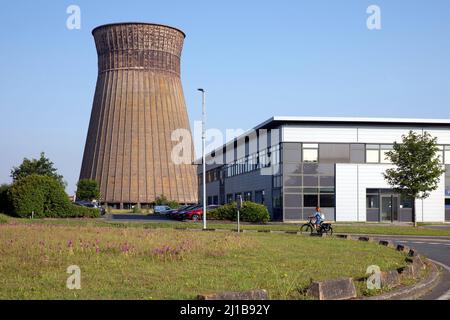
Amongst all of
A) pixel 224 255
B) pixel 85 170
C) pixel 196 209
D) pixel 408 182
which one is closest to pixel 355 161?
pixel 408 182

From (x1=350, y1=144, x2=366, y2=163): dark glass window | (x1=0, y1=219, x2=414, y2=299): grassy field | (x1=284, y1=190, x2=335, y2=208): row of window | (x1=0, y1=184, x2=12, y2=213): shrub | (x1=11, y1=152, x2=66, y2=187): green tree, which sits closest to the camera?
(x1=0, y1=219, x2=414, y2=299): grassy field

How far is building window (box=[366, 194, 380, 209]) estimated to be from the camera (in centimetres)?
4659

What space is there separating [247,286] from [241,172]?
4926 cm

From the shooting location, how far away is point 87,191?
83438mm

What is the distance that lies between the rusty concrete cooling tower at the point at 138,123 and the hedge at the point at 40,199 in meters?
43.6

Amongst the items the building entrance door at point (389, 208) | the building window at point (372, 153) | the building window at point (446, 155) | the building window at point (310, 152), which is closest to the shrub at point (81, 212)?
the building window at point (310, 152)

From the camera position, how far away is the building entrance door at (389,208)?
46.8 meters

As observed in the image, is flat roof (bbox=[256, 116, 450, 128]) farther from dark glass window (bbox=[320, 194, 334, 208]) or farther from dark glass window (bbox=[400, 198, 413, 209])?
dark glass window (bbox=[400, 198, 413, 209])

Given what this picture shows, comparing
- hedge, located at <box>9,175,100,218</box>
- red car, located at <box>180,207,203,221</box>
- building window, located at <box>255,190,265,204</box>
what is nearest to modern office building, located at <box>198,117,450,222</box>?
building window, located at <box>255,190,265,204</box>

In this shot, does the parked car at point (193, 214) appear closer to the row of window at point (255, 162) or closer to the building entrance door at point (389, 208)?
the row of window at point (255, 162)

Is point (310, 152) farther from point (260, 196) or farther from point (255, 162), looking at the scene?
point (255, 162)

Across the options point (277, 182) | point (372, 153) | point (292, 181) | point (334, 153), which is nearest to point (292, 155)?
point (292, 181)

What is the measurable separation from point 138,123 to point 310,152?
156 ft
